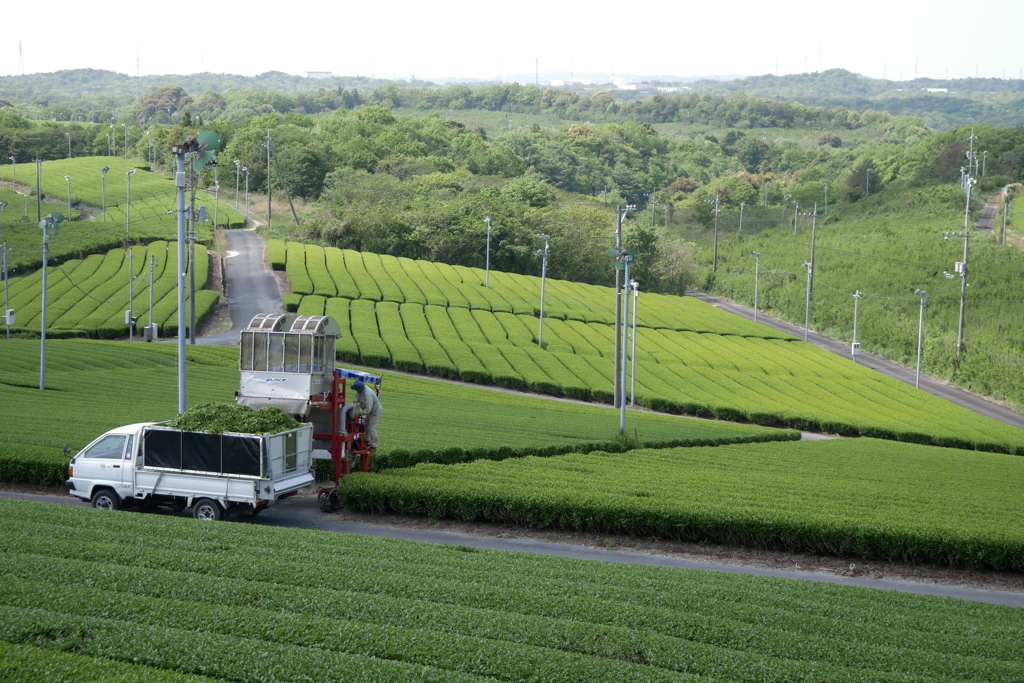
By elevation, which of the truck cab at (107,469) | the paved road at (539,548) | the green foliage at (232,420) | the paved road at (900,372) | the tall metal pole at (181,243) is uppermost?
the tall metal pole at (181,243)

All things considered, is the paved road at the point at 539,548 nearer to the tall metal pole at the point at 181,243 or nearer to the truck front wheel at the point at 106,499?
the truck front wheel at the point at 106,499

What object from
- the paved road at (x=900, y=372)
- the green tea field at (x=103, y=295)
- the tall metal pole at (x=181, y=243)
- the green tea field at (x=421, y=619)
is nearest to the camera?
the green tea field at (x=421, y=619)

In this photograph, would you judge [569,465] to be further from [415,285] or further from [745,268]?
[745,268]

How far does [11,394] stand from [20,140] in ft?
407

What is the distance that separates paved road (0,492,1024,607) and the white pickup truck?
785 mm

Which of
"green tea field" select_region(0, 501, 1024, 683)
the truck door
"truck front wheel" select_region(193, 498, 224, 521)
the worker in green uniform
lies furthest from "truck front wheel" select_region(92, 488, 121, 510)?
the worker in green uniform

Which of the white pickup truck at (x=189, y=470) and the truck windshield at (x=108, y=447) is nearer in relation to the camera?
the white pickup truck at (x=189, y=470)

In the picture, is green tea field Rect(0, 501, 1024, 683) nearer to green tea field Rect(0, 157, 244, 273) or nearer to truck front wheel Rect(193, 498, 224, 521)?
truck front wheel Rect(193, 498, 224, 521)

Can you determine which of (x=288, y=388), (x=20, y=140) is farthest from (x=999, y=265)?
(x=20, y=140)

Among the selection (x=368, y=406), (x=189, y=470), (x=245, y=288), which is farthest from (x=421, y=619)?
(x=245, y=288)

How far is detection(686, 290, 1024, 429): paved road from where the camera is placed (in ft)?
176

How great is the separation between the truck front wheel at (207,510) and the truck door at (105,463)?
1510 mm

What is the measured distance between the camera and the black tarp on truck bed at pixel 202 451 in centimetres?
1541

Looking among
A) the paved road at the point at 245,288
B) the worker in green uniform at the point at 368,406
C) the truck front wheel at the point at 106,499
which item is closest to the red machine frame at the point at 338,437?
the worker in green uniform at the point at 368,406
